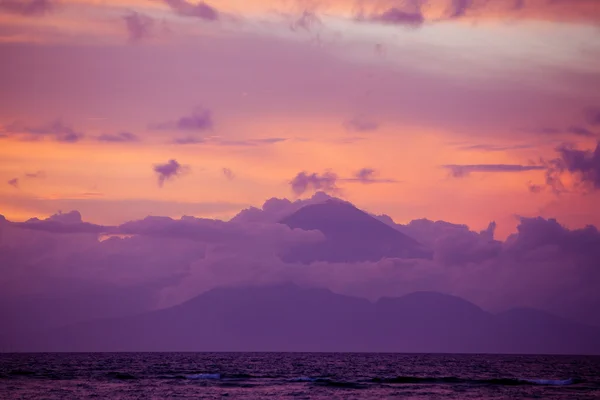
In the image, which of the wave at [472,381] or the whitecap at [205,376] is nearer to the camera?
the wave at [472,381]

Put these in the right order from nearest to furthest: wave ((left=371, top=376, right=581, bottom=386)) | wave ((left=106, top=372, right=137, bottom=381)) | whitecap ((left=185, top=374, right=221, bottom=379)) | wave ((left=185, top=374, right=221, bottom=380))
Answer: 1. wave ((left=371, top=376, right=581, bottom=386))
2. wave ((left=106, top=372, right=137, bottom=381))
3. wave ((left=185, top=374, right=221, bottom=380))
4. whitecap ((left=185, top=374, right=221, bottom=379))

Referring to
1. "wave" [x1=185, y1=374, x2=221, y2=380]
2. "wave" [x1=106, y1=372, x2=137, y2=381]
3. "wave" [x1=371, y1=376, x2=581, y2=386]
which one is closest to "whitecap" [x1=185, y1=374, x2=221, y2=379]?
"wave" [x1=185, y1=374, x2=221, y2=380]

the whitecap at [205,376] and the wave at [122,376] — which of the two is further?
the whitecap at [205,376]

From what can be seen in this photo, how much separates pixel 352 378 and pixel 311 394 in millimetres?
35227

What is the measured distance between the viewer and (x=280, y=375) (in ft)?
468

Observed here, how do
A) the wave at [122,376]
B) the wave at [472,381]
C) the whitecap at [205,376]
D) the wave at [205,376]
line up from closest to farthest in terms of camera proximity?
the wave at [472,381]
the wave at [122,376]
the wave at [205,376]
the whitecap at [205,376]

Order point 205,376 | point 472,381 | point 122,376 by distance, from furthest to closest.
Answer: point 205,376
point 122,376
point 472,381

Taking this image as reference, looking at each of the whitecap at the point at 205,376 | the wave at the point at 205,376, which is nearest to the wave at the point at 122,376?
the whitecap at the point at 205,376

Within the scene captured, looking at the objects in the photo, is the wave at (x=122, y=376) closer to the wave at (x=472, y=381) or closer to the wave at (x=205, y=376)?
the wave at (x=205, y=376)

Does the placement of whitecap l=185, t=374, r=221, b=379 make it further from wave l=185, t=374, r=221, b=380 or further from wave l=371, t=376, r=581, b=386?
wave l=371, t=376, r=581, b=386

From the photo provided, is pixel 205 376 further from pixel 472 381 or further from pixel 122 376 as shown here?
pixel 472 381

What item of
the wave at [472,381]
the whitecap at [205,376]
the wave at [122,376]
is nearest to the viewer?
Result: the wave at [472,381]

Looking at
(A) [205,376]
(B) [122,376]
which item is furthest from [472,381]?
(B) [122,376]

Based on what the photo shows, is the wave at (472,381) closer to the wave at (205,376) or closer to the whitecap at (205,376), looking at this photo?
the wave at (205,376)
